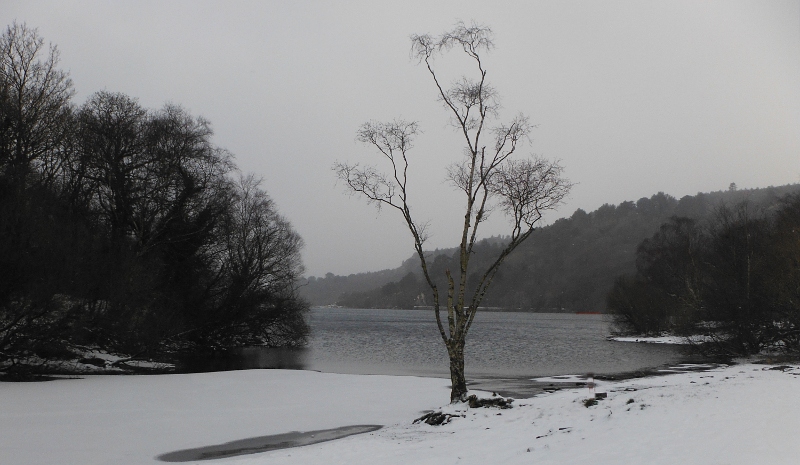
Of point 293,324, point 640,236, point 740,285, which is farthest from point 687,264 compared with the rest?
point 640,236

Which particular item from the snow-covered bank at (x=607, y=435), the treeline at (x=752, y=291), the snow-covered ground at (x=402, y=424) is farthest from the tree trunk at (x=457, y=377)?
the treeline at (x=752, y=291)

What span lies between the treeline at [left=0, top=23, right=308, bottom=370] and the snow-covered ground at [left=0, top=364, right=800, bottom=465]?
494 cm

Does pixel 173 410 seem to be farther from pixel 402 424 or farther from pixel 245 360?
pixel 245 360

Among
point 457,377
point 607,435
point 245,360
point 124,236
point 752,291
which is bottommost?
point 245,360

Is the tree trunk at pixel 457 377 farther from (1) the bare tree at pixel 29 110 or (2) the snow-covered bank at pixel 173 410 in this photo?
(1) the bare tree at pixel 29 110

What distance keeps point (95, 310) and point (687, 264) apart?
56.6m

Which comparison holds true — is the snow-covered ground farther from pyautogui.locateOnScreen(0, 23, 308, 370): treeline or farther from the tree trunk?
pyautogui.locateOnScreen(0, 23, 308, 370): treeline

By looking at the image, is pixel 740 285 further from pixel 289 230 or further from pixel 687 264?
pixel 289 230

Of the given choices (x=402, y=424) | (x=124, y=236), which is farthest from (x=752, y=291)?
(x=124, y=236)

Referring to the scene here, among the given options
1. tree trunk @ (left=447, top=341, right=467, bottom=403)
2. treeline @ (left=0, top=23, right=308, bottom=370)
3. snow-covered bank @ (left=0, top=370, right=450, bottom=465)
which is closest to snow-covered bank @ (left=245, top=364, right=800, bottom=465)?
tree trunk @ (left=447, top=341, right=467, bottom=403)

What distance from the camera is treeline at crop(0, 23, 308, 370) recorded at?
934 inches

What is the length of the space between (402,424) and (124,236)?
27.0 metres

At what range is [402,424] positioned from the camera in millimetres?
15562

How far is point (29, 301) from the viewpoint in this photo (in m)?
22.9
